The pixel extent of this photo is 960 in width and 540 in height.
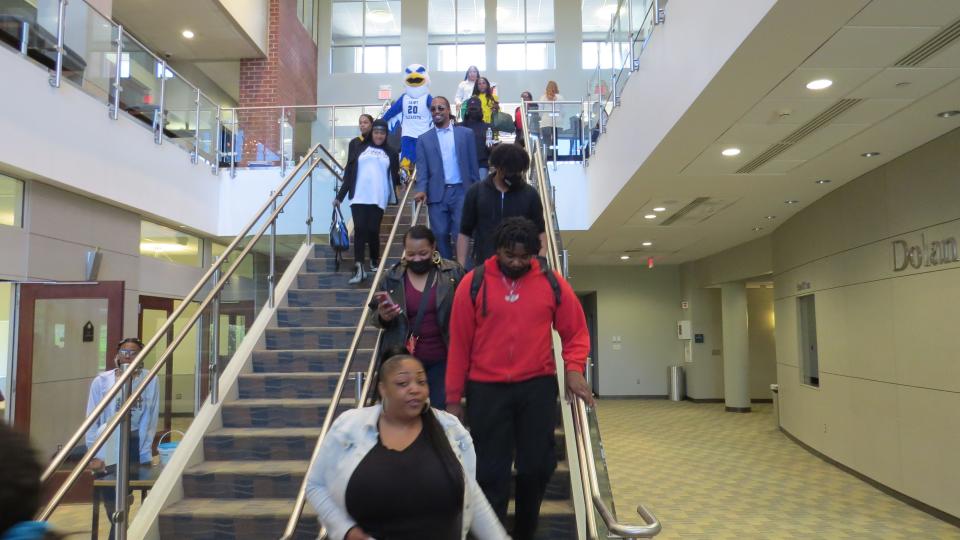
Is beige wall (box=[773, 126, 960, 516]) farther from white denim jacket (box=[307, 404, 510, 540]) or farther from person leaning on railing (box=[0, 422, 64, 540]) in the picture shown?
person leaning on railing (box=[0, 422, 64, 540])

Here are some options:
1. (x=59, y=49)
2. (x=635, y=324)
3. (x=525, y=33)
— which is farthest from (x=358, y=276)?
(x=525, y=33)

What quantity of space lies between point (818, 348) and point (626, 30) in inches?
212

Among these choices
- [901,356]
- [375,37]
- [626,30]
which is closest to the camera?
[901,356]

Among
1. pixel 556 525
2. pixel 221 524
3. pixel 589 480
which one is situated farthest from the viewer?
pixel 221 524

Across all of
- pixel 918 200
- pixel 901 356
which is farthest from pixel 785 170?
pixel 901 356

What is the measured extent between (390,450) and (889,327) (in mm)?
7452

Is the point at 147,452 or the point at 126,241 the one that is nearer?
the point at 147,452

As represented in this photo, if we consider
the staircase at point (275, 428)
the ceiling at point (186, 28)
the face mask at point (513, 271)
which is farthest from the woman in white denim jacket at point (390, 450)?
the ceiling at point (186, 28)

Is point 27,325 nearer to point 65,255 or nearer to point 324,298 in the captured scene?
point 65,255

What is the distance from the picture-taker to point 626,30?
8656mm

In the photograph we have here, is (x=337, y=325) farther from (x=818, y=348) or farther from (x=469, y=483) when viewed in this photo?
(x=818, y=348)

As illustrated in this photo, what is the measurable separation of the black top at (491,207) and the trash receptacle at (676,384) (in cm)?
1519

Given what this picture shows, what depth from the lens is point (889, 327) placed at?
7.94m

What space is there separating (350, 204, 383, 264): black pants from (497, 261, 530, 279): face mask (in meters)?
4.02
